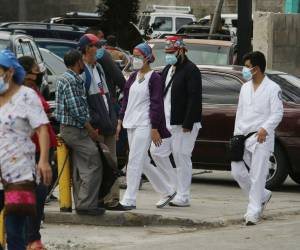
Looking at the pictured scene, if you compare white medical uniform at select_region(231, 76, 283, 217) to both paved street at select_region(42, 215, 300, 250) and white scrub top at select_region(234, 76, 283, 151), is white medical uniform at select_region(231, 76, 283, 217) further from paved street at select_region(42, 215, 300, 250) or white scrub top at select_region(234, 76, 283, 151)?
paved street at select_region(42, 215, 300, 250)

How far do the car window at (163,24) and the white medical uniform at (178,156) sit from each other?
95.7ft

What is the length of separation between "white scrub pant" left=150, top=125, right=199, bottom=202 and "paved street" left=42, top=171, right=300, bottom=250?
27cm

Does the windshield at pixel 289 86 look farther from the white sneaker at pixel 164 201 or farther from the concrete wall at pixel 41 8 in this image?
the concrete wall at pixel 41 8

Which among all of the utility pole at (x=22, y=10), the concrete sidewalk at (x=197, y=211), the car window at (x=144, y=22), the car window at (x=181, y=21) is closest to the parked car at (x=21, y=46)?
the concrete sidewalk at (x=197, y=211)

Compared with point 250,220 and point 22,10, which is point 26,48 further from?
point 22,10

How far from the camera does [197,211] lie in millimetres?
11656

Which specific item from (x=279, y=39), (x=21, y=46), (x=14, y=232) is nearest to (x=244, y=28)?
(x=21, y=46)

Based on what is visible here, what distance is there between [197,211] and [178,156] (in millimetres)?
677

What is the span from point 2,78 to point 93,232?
11.1ft

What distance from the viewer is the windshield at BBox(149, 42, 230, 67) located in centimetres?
1853

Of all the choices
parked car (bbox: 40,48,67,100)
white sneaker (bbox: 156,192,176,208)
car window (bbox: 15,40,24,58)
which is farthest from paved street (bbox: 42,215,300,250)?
parked car (bbox: 40,48,67,100)

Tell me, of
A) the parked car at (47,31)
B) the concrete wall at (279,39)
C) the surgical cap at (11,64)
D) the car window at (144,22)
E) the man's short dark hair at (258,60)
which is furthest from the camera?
the car window at (144,22)

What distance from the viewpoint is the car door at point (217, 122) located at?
14.0 metres

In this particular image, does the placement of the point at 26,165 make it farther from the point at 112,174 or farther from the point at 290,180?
the point at 290,180
